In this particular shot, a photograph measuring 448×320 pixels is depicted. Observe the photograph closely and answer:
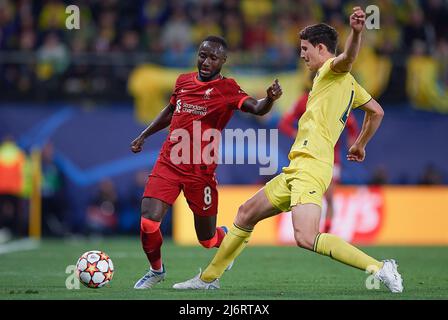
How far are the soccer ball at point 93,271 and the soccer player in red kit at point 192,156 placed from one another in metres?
0.35

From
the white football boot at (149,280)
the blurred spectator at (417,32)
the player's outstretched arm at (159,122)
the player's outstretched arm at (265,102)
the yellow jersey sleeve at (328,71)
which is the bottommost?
the white football boot at (149,280)

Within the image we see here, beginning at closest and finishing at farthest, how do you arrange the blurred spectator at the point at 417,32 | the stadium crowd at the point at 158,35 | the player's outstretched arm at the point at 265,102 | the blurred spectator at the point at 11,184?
1. the player's outstretched arm at the point at 265,102
2. the blurred spectator at the point at 11,184
3. the stadium crowd at the point at 158,35
4. the blurred spectator at the point at 417,32

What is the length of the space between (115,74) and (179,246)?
439cm

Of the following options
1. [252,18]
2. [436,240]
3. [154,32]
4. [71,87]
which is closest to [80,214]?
[71,87]

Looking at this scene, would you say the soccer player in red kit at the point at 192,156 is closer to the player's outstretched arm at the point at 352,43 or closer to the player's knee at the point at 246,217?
the player's knee at the point at 246,217

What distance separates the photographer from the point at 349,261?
7797 mm

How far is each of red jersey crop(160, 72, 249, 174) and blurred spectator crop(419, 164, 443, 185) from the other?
1099 centimetres

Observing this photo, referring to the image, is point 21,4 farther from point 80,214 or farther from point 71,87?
point 80,214

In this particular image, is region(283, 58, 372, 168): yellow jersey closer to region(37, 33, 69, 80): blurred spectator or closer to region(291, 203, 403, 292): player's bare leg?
region(291, 203, 403, 292): player's bare leg

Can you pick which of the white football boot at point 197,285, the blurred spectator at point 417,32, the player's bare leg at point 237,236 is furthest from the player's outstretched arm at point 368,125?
the blurred spectator at point 417,32

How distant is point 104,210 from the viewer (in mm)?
19312

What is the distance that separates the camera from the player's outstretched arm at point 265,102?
27.2 feet

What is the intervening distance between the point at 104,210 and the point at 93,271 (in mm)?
10814

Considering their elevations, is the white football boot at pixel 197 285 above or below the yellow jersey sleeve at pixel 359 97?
below
